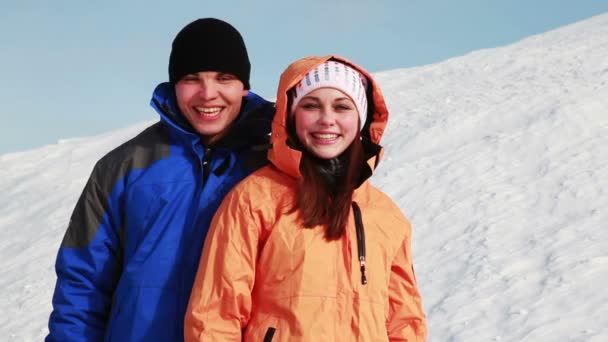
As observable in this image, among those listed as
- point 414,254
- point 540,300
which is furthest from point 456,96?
point 540,300

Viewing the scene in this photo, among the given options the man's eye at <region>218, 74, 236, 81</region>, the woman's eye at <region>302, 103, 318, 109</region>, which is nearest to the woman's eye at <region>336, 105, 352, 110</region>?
the woman's eye at <region>302, 103, 318, 109</region>

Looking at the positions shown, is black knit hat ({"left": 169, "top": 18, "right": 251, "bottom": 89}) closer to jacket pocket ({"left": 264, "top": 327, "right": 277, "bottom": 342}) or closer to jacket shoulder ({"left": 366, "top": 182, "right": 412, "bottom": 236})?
jacket shoulder ({"left": 366, "top": 182, "right": 412, "bottom": 236})

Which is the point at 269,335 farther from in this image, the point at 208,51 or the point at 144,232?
the point at 208,51

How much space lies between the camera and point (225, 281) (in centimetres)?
229

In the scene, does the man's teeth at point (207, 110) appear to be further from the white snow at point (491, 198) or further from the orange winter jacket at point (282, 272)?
the white snow at point (491, 198)

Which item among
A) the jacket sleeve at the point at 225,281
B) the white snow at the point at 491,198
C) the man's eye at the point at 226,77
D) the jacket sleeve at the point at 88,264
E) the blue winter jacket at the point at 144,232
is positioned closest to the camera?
the jacket sleeve at the point at 225,281

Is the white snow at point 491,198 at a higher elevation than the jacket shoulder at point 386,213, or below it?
below

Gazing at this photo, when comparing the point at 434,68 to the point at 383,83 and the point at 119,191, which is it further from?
the point at 119,191

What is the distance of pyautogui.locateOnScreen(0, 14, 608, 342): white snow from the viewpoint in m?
5.91

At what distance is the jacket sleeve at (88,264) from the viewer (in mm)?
2494

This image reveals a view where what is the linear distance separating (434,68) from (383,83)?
1.28m

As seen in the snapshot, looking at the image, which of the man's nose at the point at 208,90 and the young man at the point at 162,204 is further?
the man's nose at the point at 208,90

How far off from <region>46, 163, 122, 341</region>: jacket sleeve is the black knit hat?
18.4 inches

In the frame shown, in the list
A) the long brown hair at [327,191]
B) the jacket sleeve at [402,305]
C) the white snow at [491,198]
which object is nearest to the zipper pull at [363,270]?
the long brown hair at [327,191]
